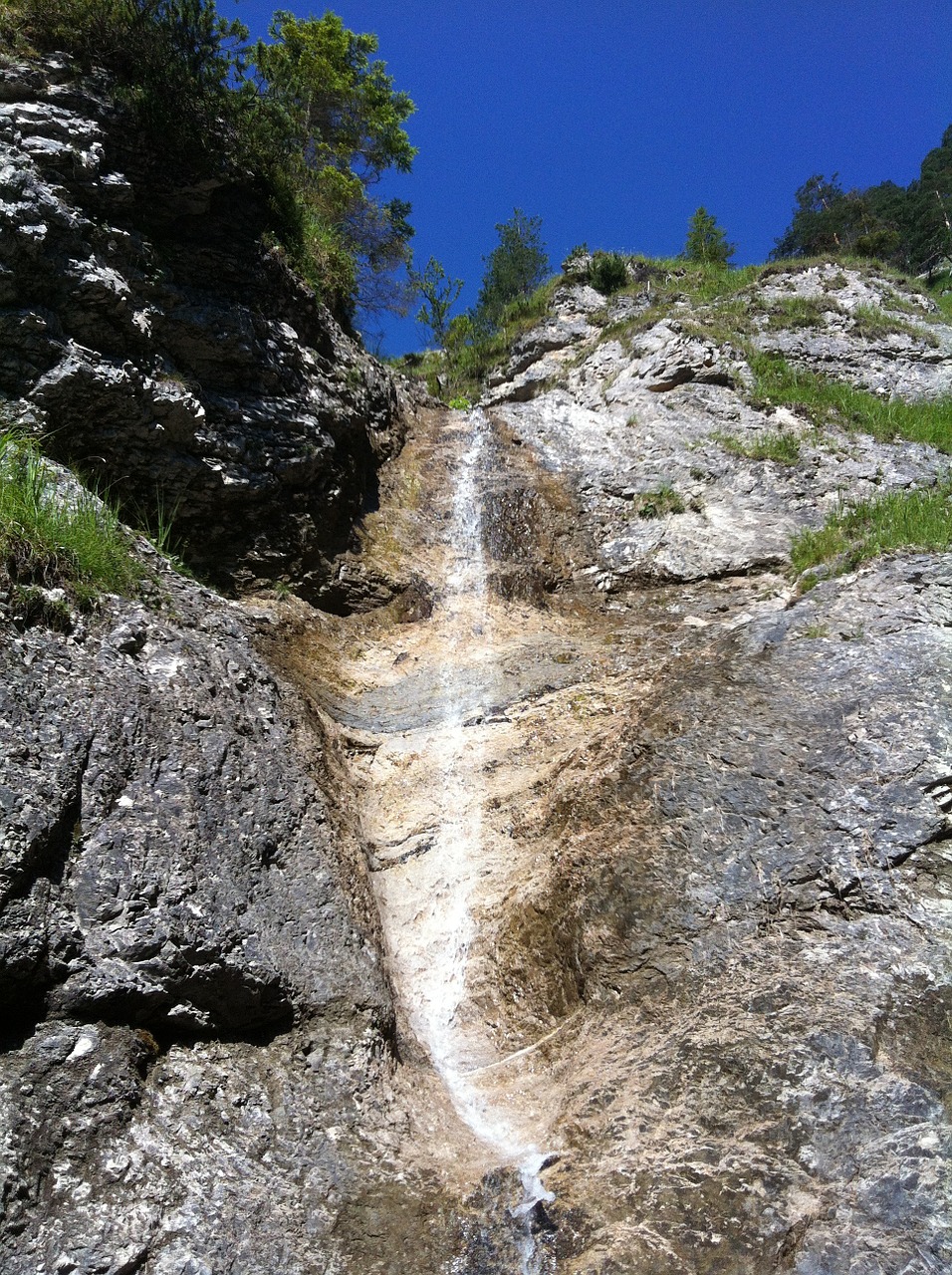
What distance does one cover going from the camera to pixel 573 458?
13477 mm

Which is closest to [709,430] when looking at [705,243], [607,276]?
[607,276]

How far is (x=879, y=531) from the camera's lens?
8445 mm

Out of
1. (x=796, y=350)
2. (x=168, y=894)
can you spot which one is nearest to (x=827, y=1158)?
(x=168, y=894)

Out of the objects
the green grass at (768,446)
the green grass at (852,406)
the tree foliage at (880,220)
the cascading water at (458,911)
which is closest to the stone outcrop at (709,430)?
the green grass at (768,446)

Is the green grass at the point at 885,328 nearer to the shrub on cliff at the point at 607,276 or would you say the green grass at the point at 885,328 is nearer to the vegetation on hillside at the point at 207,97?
the shrub on cliff at the point at 607,276

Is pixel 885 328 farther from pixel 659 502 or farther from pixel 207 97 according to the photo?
pixel 207 97

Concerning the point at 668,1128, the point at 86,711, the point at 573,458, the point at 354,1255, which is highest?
the point at 573,458

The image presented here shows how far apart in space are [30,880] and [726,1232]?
396cm

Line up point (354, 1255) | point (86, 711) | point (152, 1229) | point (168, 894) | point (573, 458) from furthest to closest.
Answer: point (573, 458) → point (86, 711) → point (168, 894) → point (354, 1255) → point (152, 1229)

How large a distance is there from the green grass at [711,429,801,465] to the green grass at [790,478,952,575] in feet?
5.35

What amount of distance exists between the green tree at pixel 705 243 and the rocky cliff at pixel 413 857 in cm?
2070

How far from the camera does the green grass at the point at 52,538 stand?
220 inches

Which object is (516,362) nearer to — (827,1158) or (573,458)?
(573,458)

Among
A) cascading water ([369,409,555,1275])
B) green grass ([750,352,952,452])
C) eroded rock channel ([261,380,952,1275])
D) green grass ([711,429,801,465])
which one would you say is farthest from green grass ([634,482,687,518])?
green grass ([750,352,952,452])
